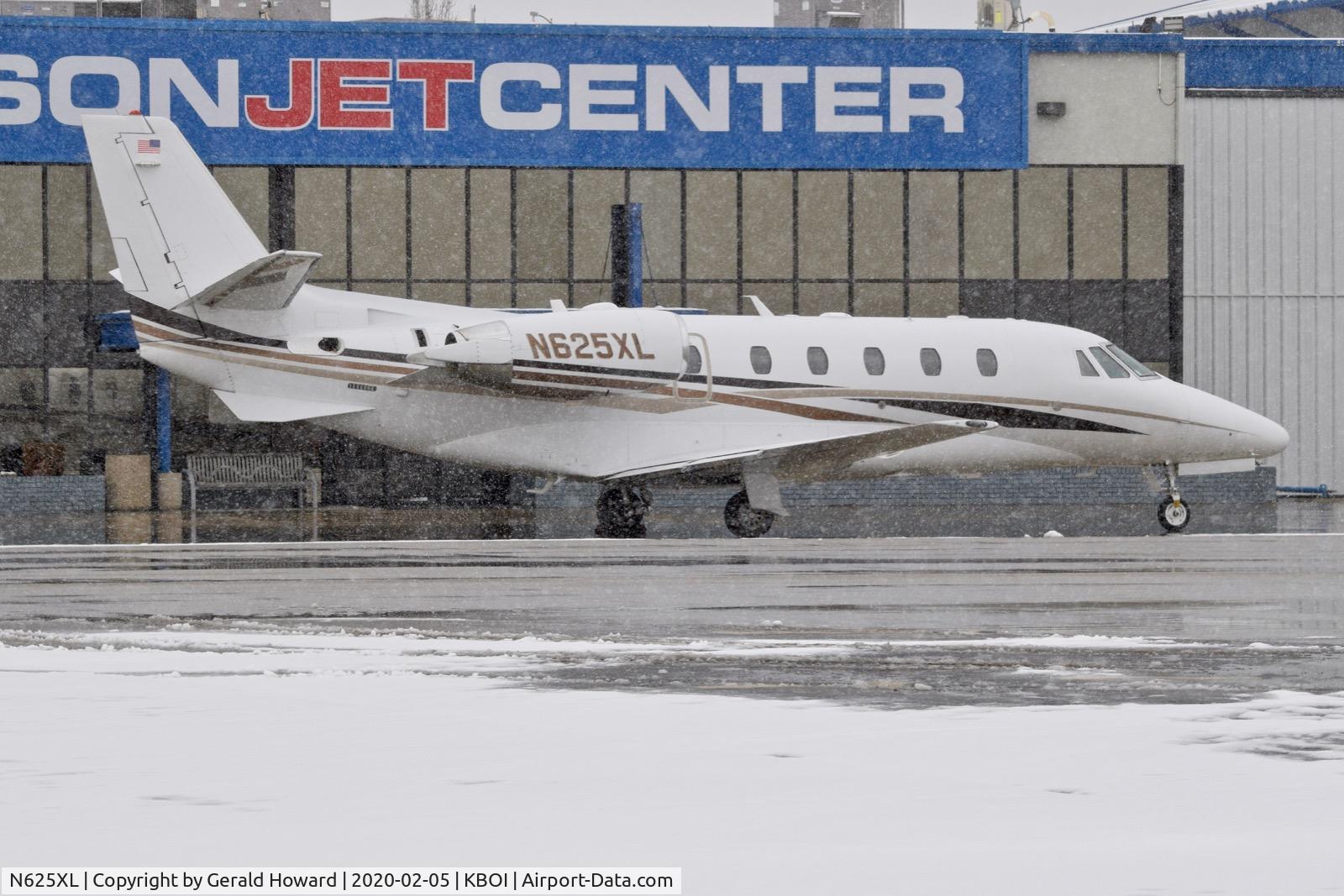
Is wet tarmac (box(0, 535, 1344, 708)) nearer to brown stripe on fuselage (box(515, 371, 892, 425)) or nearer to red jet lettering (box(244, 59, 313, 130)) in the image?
brown stripe on fuselage (box(515, 371, 892, 425))

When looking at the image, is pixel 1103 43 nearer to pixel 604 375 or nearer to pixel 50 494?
pixel 604 375

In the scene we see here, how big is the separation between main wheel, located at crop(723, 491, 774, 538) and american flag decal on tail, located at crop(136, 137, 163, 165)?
8218 mm

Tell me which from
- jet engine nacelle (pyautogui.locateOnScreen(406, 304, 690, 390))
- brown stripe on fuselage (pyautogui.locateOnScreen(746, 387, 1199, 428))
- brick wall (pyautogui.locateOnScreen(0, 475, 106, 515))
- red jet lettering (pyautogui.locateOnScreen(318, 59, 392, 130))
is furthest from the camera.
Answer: red jet lettering (pyautogui.locateOnScreen(318, 59, 392, 130))

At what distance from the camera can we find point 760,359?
78.1 feet

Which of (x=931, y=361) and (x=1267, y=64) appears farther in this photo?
(x=1267, y=64)

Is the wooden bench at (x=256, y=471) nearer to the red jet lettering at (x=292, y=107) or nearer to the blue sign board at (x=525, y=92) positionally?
the blue sign board at (x=525, y=92)

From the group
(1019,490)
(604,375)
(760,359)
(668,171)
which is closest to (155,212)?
(604,375)

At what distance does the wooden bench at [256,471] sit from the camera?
111 feet

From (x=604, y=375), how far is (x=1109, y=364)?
718cm

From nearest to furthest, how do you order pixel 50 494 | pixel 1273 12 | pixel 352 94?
pixel 50 494
pixel 352 94
pixel 1273 12

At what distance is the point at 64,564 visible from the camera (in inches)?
709

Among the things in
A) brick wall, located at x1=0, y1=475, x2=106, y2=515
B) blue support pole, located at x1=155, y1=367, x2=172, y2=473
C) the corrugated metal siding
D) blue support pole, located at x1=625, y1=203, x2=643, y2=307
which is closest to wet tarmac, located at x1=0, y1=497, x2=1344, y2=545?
brick wall, located at x1=0, y1=475, x2=106, y2=515

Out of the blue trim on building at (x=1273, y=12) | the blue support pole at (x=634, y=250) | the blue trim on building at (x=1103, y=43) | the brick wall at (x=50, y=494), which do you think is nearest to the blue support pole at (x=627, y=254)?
the blue support pole at (x=634, y=250)

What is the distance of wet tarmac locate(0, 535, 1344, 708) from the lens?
9.20 meters
